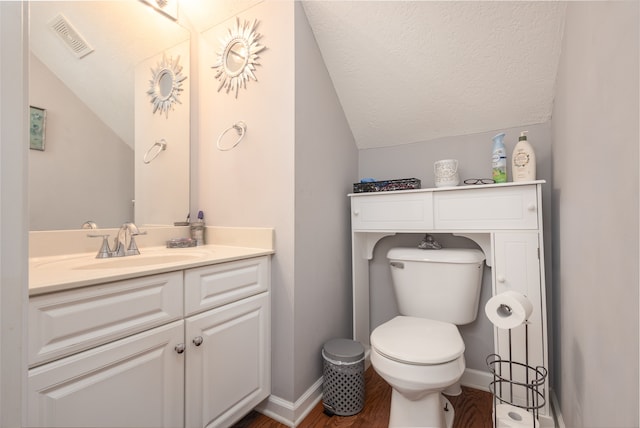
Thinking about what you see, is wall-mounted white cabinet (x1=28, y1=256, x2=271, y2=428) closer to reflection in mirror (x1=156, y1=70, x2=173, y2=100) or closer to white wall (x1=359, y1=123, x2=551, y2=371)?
white wall (x1=359, y1=123, x2=551, y2=371)

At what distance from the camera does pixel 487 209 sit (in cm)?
135

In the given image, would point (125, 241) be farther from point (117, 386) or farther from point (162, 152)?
point (117, 386)

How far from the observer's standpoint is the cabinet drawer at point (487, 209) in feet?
4.15

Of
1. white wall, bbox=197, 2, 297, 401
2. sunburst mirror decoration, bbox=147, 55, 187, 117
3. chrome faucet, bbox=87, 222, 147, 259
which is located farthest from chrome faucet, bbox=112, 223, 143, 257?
sunburst mirror decoration, bbox=147, 55, 187, 117

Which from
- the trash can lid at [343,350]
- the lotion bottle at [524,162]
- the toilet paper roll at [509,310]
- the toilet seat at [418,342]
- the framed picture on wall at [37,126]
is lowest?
the trash can lid at [343,350]

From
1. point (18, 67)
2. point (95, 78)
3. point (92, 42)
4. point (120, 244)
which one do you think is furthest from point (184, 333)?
point (92, 42)

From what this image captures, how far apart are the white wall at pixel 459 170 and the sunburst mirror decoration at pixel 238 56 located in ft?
2.86

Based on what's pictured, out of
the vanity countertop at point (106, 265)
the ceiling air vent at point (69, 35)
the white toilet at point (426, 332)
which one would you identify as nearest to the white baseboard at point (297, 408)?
the white toilet at point (426, 332)

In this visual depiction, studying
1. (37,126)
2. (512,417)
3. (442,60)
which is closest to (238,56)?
(37,126)

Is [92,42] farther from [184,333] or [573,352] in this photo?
[573,352]

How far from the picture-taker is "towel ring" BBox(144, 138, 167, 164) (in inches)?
60.8

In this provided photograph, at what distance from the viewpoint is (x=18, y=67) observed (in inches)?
14.4

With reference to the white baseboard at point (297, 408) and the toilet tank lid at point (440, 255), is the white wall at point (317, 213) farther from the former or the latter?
the toilet tank lid at point (440, 255)

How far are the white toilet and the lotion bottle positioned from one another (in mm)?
423
